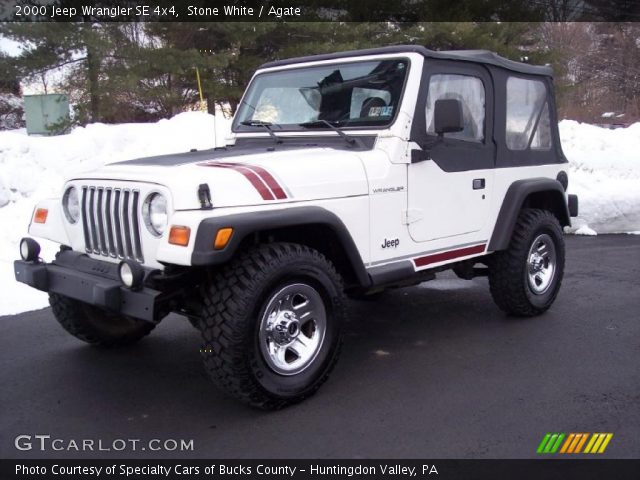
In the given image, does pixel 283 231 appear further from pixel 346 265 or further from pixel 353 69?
pixel 353 69

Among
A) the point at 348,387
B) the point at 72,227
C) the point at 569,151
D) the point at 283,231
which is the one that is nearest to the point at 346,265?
the point at 283,231

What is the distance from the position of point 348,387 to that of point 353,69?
2.24 meters

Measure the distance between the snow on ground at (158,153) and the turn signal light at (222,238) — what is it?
4724mm

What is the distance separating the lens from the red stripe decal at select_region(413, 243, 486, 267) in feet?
14.8

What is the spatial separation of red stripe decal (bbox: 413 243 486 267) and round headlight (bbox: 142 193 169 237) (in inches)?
71.0

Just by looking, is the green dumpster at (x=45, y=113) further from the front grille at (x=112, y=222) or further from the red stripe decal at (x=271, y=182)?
the red stripe decal at (x=271, y=182)

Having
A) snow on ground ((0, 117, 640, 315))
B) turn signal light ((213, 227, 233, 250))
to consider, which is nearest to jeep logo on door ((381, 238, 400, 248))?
turn signal light ((213, 227, 233, 250))

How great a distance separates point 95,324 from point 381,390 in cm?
210

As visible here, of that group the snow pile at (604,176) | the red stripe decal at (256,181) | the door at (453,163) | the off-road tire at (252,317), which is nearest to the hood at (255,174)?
the red stripe decal at (256,181)

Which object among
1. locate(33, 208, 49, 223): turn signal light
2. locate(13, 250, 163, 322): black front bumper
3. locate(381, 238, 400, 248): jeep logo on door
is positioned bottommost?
locate(13, 250, 163, 322): black front bumper

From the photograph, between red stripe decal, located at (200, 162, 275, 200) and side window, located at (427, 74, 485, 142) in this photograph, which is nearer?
red stripe decal, located at (200, 162, 275, 200)

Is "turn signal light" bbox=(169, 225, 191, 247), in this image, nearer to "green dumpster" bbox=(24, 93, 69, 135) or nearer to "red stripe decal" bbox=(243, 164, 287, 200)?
"red stripe decal" bbox=(243, 164, 287, 200)

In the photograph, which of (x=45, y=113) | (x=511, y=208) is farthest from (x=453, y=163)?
(x=45, y=113)

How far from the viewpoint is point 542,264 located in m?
5.66
